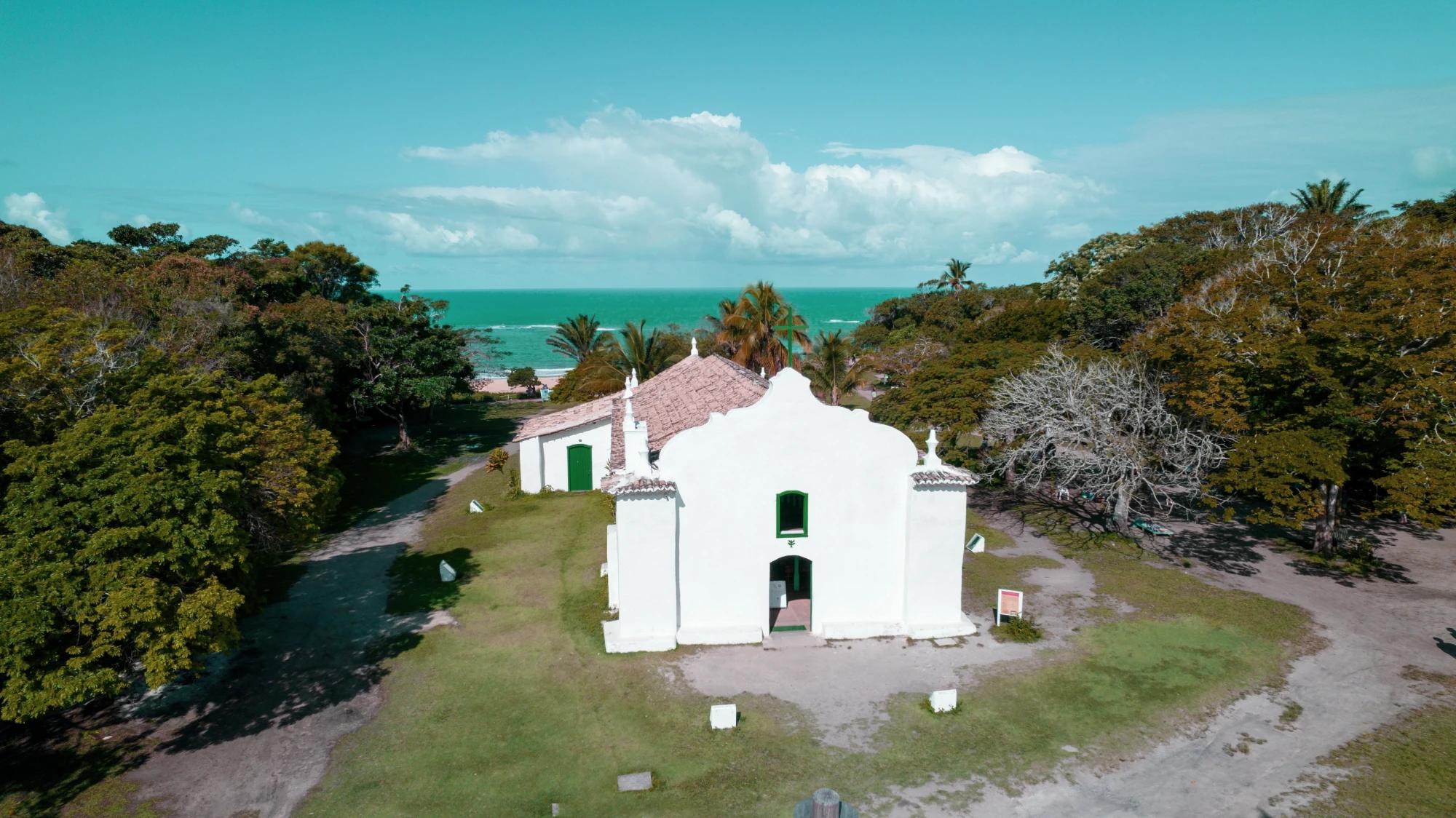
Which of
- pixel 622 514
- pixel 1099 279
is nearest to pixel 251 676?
pixel 622 514

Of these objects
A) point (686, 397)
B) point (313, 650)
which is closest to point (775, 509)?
point (686, 397)

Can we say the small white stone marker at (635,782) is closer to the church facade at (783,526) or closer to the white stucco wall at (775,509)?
A: the church facade at (783,526)

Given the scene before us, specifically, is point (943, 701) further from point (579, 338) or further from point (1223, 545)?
point (579, 338)

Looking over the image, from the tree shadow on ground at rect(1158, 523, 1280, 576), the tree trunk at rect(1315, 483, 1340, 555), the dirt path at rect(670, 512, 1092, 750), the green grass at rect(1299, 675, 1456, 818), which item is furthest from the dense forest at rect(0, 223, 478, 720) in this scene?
the tree trunk at rect(1315, 483, 1340, 555)

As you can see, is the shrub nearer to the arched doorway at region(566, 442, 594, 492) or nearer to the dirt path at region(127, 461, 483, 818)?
the dirt path at region(127, 461, 483, 818)

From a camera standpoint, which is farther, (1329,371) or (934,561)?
(1329,371)

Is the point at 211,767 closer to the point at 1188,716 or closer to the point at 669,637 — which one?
the point at 669,637
